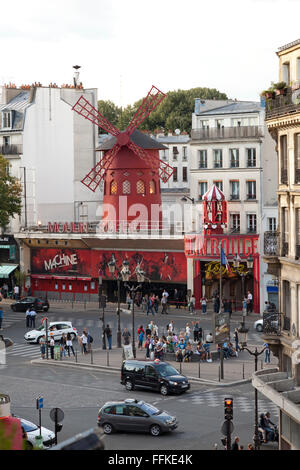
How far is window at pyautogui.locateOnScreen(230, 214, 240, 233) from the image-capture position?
203 feet

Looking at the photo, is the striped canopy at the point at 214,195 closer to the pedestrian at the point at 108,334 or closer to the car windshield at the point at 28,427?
the pedestrian at the point at 108,334

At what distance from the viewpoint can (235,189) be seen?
62.2 metres

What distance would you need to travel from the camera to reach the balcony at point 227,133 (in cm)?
6175

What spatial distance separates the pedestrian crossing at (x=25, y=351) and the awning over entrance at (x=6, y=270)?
868 inches

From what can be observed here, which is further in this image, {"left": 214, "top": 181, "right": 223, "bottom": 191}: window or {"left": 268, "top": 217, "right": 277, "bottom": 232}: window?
{"left": 214, "top": 181, "right": 223, "bottom": 191}: window

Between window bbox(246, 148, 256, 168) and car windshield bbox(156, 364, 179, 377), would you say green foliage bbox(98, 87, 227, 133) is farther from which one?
car windshield bbox(156, 364, 179, 377)

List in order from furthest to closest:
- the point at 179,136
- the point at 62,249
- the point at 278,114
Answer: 1. the point at 179,136
2. the point at 62,249
3. the point at 278,114

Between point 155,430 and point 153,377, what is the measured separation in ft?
23.3

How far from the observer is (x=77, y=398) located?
38438 millimetres

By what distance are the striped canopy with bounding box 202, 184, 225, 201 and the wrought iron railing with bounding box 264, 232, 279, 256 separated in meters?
29.8

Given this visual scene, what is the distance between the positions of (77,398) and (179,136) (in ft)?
186

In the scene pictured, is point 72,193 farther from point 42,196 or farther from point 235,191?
point 235,191

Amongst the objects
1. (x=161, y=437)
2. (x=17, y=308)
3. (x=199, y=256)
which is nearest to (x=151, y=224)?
(x=199, y=256)

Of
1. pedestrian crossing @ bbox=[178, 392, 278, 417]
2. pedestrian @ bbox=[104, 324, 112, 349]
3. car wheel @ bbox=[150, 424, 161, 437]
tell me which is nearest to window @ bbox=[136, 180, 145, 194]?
pedestrian @ bbox=[104, 324, 112, 349]
